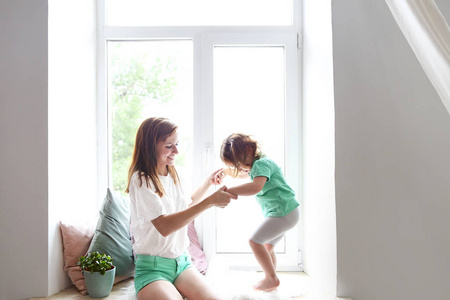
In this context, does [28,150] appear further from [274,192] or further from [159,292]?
[274,192]

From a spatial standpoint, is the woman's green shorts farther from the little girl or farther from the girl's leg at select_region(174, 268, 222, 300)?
the little girl

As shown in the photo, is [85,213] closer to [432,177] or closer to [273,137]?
[273,137]

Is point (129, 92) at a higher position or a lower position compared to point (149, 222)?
higher

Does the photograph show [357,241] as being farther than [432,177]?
Yes

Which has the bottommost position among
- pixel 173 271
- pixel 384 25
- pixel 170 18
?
pixel 173 271

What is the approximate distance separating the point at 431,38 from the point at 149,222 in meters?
1.45

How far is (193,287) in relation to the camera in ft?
6.75

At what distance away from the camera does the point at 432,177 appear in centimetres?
188

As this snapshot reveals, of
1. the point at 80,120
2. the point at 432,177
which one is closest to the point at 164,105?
the point at 80,120

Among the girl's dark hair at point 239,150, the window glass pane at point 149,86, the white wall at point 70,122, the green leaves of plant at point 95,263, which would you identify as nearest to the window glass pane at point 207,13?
the window glass pane at point 149,86

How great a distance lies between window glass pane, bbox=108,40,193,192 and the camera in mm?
2764

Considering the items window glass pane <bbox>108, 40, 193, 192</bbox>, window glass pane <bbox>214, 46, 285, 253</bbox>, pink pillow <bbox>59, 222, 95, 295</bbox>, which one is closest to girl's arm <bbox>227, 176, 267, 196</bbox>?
window glass pane <bbox>214, 46, 285, 253</bbox>

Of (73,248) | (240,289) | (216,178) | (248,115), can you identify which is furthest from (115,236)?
(248,115)

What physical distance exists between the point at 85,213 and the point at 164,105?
0.82 metres
